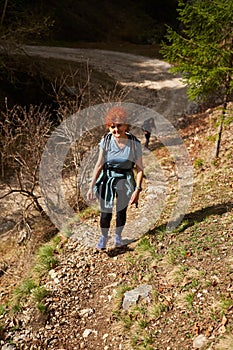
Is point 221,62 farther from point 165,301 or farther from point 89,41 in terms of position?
point 89,41

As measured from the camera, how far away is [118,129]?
551 centimetres

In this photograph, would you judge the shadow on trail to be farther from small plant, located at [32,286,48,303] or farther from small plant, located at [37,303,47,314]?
small plant, located at [37,303,47,314]

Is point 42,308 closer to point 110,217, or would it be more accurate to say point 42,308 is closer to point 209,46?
point 110,217

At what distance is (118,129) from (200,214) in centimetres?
310

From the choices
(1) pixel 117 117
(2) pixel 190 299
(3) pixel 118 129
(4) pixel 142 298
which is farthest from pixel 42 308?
(1) pixel 117 117

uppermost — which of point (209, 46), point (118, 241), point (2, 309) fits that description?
point (209, 46)

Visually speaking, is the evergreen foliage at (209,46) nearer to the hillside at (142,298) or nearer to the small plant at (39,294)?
the hillside at (142,298)

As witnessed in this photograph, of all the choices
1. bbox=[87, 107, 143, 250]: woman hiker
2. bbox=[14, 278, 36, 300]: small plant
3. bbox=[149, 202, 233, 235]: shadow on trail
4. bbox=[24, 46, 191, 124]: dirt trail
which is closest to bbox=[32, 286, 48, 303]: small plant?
Result: bbox=[14, 278, 36, 300]: small plant

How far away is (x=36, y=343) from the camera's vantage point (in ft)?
18.8

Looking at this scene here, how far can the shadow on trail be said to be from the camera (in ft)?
23.5

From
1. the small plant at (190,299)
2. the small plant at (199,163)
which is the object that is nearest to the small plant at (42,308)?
the small plant at (190,299)

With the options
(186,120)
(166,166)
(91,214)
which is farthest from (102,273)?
(186,120)

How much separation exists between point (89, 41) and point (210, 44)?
29.4 metres

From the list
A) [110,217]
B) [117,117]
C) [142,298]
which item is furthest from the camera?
[110,217]
